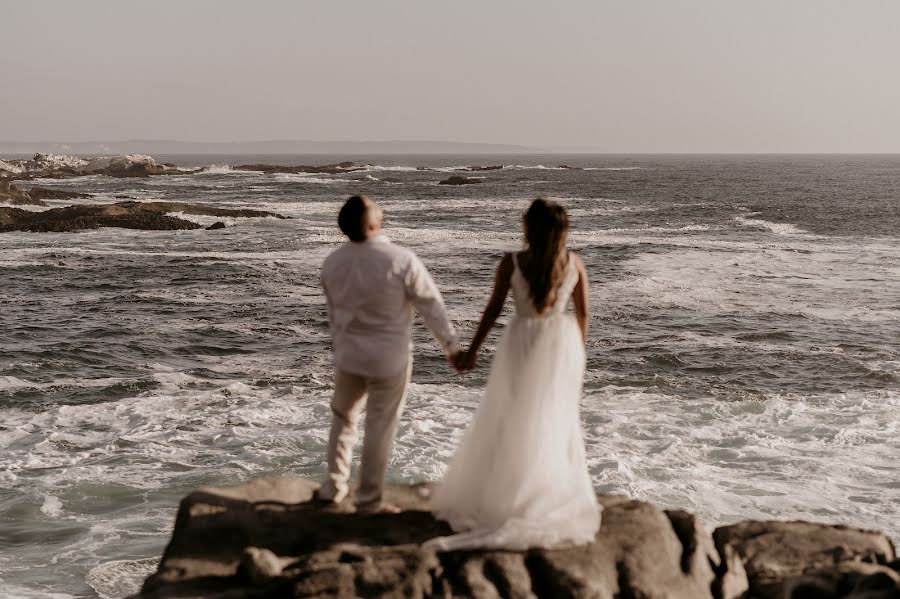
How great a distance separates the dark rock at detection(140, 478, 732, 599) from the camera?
4.64m

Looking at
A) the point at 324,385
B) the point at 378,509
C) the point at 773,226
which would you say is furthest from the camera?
the point at 773,226

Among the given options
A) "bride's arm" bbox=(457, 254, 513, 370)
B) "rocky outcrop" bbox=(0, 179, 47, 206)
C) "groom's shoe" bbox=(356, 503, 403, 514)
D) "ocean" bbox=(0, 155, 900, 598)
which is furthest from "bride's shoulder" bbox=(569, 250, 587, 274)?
"rocky outcrop" bbox=(0, 179, 47, 206)

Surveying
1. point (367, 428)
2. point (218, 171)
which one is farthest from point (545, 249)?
point (218, 171)

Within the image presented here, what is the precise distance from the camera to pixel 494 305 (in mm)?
5191

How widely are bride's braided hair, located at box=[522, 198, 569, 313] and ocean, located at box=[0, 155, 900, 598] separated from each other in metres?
4.55

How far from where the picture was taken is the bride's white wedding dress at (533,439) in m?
5.02

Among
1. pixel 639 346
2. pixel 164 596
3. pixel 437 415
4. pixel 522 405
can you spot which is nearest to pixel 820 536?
pixel 522 405

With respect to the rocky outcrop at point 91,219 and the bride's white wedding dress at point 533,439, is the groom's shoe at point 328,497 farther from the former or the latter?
the rocky outcrop at point 91,219

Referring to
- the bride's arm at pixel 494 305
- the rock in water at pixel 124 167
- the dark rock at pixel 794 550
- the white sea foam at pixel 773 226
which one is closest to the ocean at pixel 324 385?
the dark rock at pixel 794 550

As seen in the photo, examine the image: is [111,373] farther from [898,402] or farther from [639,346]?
[898,402]

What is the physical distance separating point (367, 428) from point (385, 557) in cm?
85

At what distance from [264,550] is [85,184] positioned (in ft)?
249

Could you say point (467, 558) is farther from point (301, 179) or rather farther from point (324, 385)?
point (301, 179)

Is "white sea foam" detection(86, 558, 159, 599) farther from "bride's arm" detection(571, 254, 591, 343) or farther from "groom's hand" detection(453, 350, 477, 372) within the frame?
"bride's arm" detection(571, 254, 591, 343)
